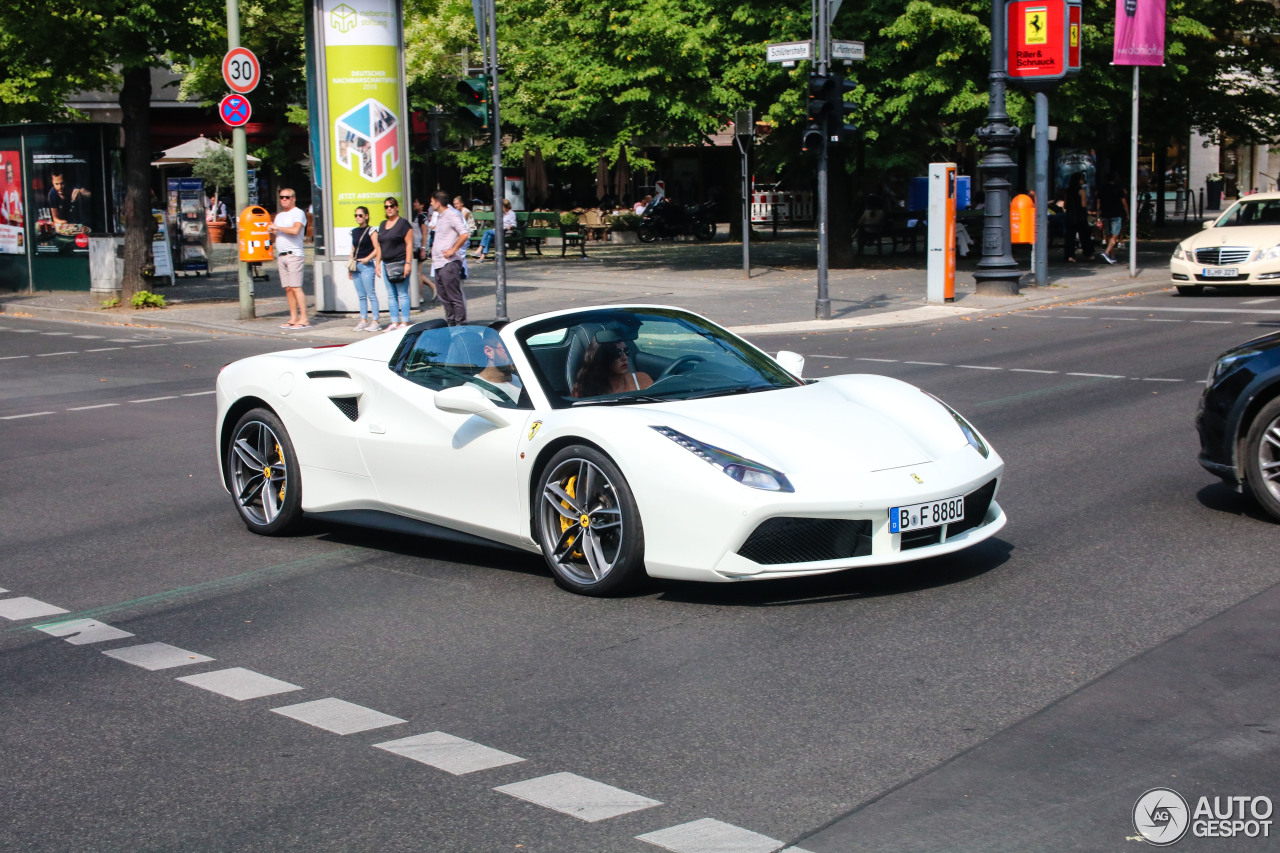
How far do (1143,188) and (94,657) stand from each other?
3434 cm

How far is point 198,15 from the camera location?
24422 mm

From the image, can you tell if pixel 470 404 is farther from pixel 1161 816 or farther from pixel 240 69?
pixel 240 69

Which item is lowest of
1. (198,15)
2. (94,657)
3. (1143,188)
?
(94,657)

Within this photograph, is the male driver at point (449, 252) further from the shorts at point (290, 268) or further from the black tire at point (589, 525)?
the black tire at point (589, 525)

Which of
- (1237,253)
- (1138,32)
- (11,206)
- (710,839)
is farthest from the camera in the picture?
(11,206)

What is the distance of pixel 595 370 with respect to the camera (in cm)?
698

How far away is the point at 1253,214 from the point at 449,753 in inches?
883

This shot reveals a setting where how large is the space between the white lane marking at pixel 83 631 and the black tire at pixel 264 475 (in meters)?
1.64

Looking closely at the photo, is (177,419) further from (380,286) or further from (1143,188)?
(1143,188)

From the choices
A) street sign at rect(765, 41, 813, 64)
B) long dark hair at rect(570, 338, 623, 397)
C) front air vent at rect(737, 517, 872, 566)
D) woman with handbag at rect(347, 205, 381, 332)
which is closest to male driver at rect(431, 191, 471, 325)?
woman with handbag at rect(347, 205, 381, 332)

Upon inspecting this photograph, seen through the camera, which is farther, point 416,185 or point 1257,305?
point 416,185

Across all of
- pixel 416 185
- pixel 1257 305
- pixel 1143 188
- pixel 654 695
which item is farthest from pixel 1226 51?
pixel 654 695

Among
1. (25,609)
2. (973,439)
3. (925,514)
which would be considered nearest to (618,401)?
(925,514)

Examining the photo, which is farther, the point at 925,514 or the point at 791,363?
the point at 791,363
